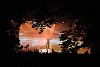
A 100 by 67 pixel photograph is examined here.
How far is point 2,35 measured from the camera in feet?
16.7

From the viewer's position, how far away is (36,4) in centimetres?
523

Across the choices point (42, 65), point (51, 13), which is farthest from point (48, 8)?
point (42, 65)

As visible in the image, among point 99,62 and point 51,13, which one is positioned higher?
point 51,13

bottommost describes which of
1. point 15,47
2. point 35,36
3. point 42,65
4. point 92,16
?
point 42,65

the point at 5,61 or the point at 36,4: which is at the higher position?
the point at 36,4

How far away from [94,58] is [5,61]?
2.02 meters

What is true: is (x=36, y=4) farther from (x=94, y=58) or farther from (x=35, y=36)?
(x=35, y=36)

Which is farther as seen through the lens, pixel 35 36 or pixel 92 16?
pixel 35 36

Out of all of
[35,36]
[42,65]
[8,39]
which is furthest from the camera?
[35,36]

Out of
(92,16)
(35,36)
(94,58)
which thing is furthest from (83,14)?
(35,36)

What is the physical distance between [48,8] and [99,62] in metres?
1.78

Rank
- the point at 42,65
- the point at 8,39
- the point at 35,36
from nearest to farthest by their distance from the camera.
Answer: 1. the point at 42,65
2. the point at 8,39
3. the point at 35,36

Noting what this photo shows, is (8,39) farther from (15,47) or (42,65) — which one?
(42,65)

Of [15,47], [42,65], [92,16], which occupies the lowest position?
[42,65]
